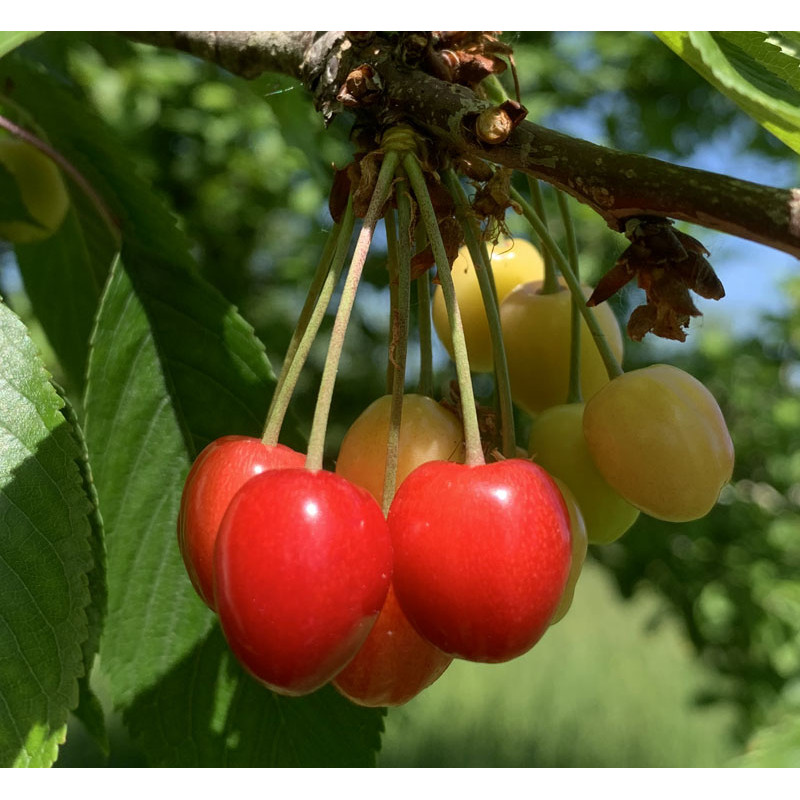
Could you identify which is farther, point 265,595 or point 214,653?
point 214,653

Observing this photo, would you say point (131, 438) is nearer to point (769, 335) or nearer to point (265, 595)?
point (265, 595)

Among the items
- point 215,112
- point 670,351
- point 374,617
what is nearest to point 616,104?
point 670,351

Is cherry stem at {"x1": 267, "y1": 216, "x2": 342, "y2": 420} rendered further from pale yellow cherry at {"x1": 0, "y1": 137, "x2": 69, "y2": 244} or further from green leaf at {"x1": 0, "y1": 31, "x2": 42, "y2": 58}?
pale yellow cherry at {"x1": 0, "y1": 137, "x2": 69, "y2": 244}

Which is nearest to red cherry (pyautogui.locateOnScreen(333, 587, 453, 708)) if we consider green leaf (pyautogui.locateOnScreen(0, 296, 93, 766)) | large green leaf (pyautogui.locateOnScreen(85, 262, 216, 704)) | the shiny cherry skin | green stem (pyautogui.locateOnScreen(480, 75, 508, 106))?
the shiny cherry skin

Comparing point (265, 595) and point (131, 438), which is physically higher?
point (265, 595)

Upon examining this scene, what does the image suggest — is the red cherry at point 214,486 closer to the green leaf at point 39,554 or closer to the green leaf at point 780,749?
the green leaf at point 39,554

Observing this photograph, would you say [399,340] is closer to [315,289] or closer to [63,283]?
[315,289]

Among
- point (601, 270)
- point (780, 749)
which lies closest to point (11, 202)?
point (780, 749)
